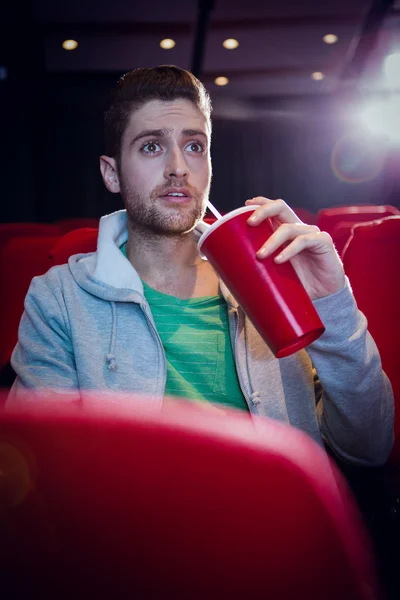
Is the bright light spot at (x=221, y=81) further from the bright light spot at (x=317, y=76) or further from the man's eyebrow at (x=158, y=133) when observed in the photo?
the man's eyebrow at (x=158, y=133)

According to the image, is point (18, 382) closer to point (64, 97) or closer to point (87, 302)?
point (87, 302)

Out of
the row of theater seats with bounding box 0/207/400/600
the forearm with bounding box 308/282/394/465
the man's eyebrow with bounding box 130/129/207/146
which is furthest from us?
the man's eyebrow with bounding box 130/129/207/146

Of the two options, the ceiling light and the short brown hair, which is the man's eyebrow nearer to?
the short brown hair

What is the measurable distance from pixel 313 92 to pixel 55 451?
26.6 feet

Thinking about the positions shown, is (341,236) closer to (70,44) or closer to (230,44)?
(230,44)

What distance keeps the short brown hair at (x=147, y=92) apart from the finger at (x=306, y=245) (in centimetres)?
66

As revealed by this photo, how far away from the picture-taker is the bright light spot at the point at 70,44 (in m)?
6.02

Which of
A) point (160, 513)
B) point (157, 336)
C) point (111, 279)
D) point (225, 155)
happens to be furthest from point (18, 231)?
point (225, 155)

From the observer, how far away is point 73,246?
1.51m

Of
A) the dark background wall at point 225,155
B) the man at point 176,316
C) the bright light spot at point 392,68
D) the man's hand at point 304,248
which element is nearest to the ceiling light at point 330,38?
the bright light spot at point 392,68

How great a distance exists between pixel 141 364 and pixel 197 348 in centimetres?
13

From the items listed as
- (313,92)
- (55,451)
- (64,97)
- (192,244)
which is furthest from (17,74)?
(55,451)

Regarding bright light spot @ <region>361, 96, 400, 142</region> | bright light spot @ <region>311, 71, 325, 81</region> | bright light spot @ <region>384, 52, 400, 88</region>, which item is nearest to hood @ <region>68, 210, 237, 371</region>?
bright light spot @ <region>384, 52, 400, 88</region>

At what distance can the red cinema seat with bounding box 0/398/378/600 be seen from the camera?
255mm
